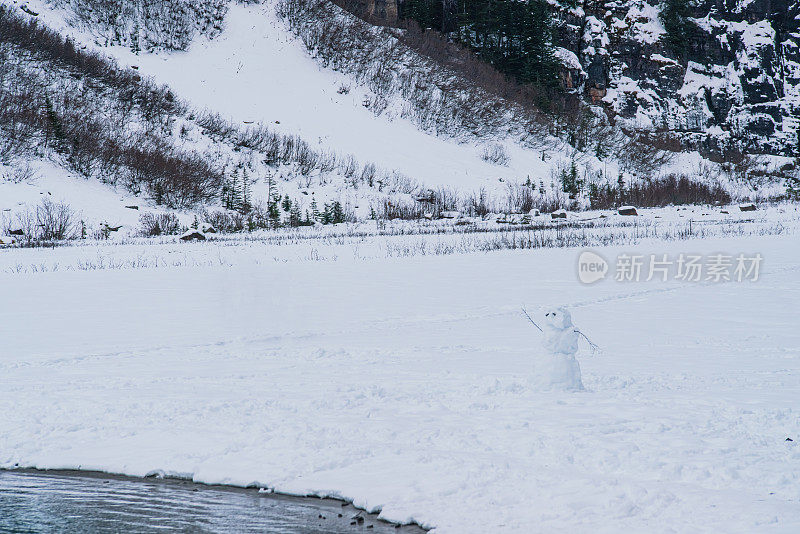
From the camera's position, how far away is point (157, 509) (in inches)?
174

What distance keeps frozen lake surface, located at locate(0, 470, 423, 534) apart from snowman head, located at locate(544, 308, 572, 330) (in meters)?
2.52

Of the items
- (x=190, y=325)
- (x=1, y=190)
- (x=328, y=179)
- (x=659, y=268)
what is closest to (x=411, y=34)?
(x=328, y=179)

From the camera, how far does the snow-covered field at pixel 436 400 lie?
4.19 meters

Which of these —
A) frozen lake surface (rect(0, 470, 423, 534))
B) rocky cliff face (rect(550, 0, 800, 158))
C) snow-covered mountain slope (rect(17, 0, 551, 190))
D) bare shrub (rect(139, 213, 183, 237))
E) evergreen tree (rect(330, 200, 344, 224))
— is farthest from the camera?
rocky cliff face (rect(550, 0, 800, 158))

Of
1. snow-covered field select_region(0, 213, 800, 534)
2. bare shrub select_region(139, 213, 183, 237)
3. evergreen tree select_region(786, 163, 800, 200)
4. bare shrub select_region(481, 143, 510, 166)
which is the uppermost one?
bare shrub select_region(481, 143, 510, 166)

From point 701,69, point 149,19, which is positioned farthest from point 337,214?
point 701,69

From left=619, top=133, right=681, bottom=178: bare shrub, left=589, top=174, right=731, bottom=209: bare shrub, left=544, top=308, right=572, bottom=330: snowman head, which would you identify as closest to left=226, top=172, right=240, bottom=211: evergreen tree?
left=589, top=174, right=731, bottom=209: bare shrub

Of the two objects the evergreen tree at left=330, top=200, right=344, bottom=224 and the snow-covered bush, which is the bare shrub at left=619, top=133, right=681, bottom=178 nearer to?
the evergreen tree at left=330, top=200, right=344, bottom=224

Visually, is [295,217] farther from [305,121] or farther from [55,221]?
[305,121]

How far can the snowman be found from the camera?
237 inches

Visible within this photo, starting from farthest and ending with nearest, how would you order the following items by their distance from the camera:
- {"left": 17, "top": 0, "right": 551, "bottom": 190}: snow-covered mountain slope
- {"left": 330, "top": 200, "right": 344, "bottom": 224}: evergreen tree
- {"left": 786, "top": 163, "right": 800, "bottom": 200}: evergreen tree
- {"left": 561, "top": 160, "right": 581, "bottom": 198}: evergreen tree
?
{"left": 786, "top": 163, "right": 800, "bottom": 200}: evergreen tree < {"left": 561, "top": 160, "right": 581, "bottom": 198}: evergreen tree < {"left": 17, "top": 0, "right": 551, "bottom": 190}: snow-covered mountain slope < {"left": 330, "top": 200, "right": 344, "bottom": 224}: evergreen tree

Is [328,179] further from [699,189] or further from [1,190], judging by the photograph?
[699,189]

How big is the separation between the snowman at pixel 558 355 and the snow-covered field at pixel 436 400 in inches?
3.3

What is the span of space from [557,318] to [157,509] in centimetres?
346
